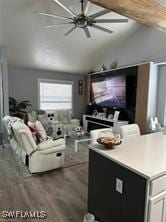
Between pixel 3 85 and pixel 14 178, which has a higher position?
pixel 3 85

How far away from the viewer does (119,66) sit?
564 cm

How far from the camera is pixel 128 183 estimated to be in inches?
59.1

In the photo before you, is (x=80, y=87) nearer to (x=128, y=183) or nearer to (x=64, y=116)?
(x=64, y=116)

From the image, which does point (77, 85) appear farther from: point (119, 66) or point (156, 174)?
point (156, 174)

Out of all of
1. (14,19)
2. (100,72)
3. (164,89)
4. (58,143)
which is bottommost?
(58,143)

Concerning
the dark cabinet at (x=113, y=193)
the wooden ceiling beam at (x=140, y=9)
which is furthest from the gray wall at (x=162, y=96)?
the dark cabinet at (x=113, y=193)

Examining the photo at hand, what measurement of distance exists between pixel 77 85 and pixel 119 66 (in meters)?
2.18

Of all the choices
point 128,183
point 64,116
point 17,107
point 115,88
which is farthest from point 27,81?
point 128,183

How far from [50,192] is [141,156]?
1524mm

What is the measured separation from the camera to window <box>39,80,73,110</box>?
6.57 metres

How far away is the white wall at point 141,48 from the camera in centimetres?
434

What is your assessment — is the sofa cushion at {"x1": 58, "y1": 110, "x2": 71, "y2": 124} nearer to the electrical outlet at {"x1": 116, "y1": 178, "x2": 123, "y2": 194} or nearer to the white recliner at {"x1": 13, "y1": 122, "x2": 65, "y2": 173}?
the white recliner at {"x1": 13, "y1": 122, "x2": 65, "y2": 173}

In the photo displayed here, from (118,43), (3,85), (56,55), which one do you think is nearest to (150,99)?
(118,43)

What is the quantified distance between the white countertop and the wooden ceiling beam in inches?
63.1
